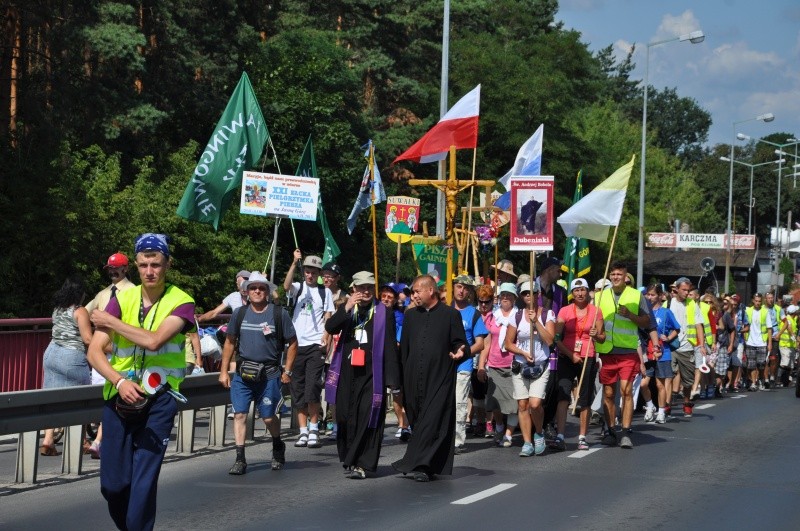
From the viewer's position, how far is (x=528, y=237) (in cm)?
1530

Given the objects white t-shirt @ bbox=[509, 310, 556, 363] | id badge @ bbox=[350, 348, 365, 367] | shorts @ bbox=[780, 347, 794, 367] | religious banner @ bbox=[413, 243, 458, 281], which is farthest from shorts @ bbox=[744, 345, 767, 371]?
id badge @ bbox=[350, 348, 365, 367]

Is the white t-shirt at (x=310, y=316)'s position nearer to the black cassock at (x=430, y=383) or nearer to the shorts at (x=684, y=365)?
the black cassock at (x=430, y=383)

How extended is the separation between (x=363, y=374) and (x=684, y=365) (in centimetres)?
977

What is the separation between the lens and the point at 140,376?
716 cm

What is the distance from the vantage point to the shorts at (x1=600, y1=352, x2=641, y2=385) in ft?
48.6

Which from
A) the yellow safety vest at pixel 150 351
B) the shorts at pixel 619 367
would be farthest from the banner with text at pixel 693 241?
the yellow safety vest at pixel 150 351

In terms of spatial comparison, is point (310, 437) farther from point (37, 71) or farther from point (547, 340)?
point (37, 71)

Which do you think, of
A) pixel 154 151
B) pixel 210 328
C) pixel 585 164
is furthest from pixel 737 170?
pixel 210 328

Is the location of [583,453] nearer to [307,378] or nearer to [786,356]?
[307,378]

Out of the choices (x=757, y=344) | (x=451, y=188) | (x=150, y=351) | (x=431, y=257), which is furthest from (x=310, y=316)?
(x=757, y=344)

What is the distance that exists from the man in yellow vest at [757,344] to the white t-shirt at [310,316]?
50.4ft

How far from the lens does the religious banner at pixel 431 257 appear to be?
20.1 metres

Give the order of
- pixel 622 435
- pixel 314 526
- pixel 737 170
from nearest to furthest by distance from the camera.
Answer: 1. pixel 314 526
2. pixel 622 435
3. pixel 737 170

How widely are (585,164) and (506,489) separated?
42.7 metres
